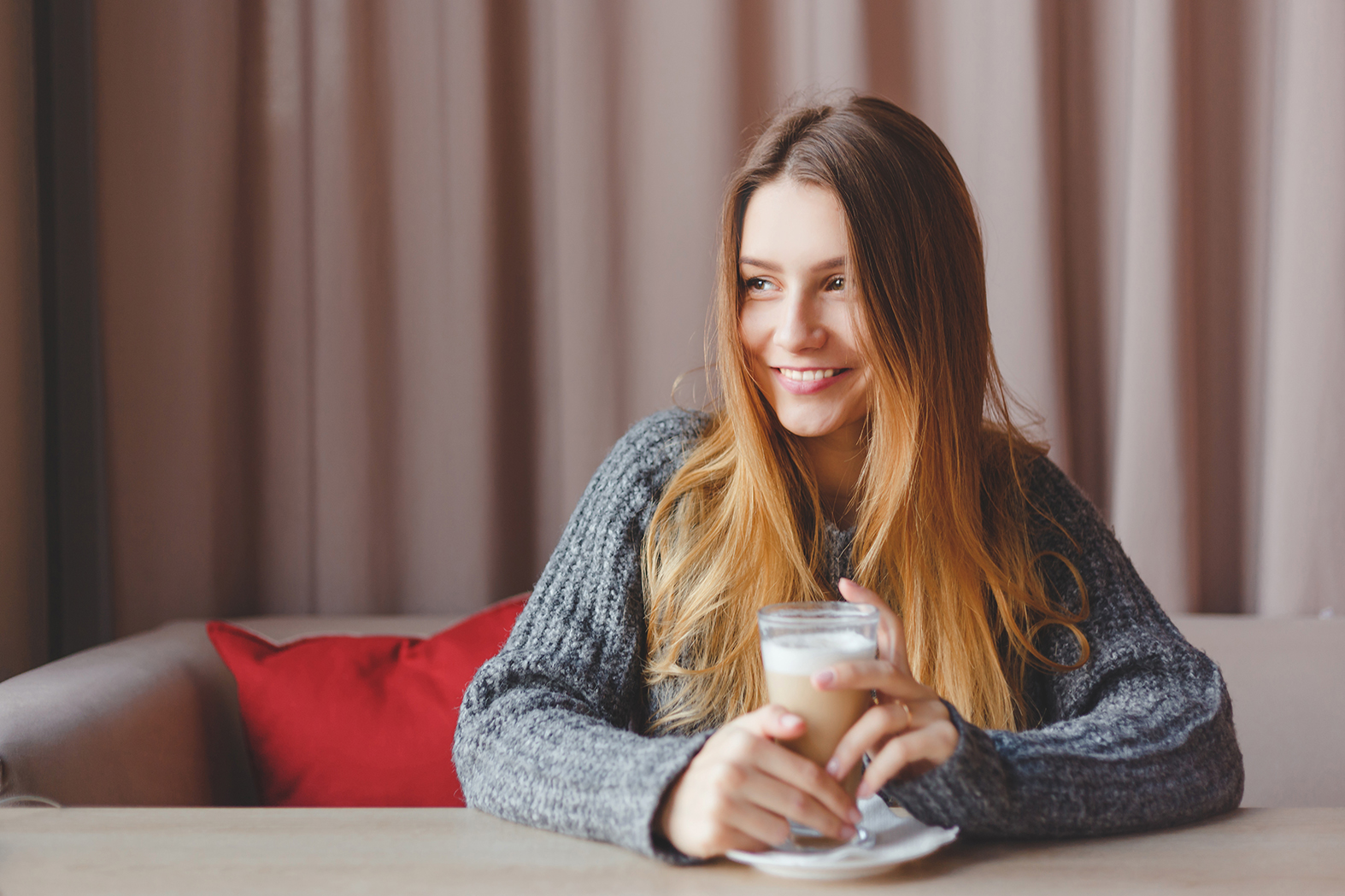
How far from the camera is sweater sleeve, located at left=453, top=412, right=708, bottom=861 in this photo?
0.82 m

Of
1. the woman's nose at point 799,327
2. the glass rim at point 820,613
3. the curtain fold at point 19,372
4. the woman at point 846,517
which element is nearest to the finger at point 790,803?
the glass rim at point 820,613

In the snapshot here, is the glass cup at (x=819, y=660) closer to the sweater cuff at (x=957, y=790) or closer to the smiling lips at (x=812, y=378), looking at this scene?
the sweater cuff at (x=957, y=790)

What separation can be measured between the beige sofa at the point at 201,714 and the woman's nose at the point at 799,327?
2.86ft

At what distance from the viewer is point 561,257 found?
1881mm

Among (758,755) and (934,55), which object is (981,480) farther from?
(934,55)

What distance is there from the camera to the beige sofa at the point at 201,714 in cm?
118

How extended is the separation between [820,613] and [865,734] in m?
0.09

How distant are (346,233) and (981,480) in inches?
47.2

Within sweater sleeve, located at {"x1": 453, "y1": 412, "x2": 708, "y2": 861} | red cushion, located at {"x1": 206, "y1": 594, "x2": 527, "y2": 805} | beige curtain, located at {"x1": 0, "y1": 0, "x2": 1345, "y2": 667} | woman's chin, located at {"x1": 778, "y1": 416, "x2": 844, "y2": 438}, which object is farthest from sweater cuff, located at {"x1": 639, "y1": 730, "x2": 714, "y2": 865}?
beige curtain, located at {"x1": 0, "y1": 0, "x2": 1345, "y2": 667}

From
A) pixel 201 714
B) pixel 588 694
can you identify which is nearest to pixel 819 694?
pixel 588 694

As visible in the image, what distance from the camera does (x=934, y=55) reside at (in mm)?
1914

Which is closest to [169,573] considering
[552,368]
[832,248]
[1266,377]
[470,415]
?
[470,415]

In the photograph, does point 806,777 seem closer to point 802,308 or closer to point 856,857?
point 856,857

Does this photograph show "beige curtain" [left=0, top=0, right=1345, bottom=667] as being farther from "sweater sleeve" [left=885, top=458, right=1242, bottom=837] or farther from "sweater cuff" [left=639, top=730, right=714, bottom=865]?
"sweater cuff" [left=639, top=730, right=714, bottom=865]
